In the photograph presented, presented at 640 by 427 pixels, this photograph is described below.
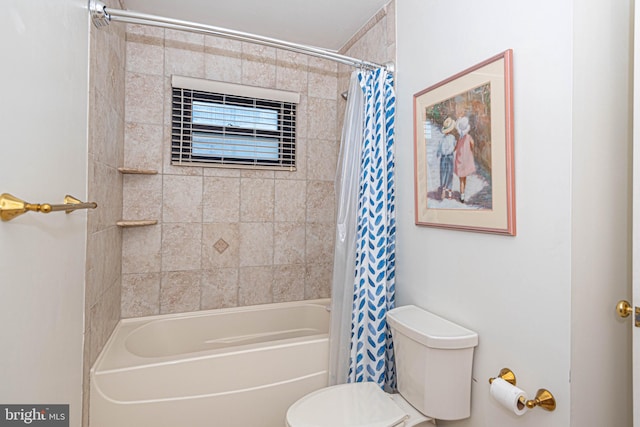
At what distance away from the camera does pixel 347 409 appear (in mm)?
1349

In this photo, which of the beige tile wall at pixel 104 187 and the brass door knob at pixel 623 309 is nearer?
the brass door knob at pixel 623 309

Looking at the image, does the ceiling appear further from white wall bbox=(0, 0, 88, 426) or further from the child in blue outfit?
the child in blue outfit

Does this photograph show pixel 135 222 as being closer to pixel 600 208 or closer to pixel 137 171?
pixel 137 171

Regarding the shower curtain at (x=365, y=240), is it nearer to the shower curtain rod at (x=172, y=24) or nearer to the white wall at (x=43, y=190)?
the shower curtain rod at (x=172, y=24)

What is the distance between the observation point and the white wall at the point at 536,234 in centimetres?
99

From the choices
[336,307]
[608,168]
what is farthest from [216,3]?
[608,168]

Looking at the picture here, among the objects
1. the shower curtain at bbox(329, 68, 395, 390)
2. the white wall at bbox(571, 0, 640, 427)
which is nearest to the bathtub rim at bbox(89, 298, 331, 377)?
the shower curtain at bbox(329, 68, 395, 390)

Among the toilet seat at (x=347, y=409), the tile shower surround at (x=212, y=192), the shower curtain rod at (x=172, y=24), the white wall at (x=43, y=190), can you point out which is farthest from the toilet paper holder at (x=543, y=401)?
the tile shower surround at (x=212, y=192)

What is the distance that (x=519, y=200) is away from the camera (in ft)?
3.71

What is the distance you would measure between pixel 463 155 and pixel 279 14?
1491mm

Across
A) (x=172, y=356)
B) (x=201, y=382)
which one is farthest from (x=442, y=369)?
(x=172, y=356)

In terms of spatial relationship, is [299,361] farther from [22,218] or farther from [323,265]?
[22,218]

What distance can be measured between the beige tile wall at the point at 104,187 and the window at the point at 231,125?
1.20 ft

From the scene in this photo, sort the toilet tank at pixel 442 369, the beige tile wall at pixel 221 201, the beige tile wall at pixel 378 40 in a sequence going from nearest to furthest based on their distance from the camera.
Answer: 1. the toilet tank at pixel 442 369
2. the beige tile wall at pixel 378 40
3. the beige tile wall at pixel 221 201
